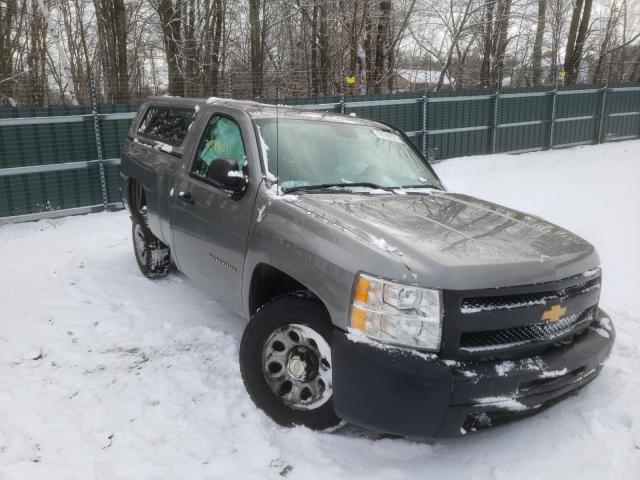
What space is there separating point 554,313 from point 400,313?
2.78ft

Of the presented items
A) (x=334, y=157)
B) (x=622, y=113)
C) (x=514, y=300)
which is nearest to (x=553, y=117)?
(x=622, y=113)

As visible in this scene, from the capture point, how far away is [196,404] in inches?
129

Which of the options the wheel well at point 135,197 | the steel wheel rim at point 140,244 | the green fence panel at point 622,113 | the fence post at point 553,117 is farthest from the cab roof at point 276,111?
the green fence panel at point 622,113

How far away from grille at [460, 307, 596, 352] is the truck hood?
0.24 m

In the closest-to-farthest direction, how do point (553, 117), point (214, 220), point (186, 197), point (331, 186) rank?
point (331, 186) → point (214, 220) → point (186, 197) → point (553, 117)

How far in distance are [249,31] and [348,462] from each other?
1983 centimetres

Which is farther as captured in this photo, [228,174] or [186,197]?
[186,197]

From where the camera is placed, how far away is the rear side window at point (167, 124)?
4602mm

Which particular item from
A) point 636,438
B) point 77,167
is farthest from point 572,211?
point 77,167

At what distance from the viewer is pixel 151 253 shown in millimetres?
5363

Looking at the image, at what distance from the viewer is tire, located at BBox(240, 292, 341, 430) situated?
2.81 meters

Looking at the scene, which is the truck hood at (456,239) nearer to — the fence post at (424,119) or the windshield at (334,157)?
the windshield at (334,157)

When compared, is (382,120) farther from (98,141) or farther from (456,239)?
(456,239)

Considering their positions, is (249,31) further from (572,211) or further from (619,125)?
(572,211)
